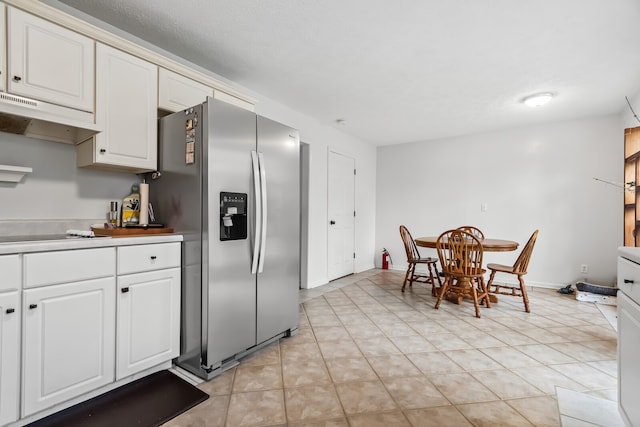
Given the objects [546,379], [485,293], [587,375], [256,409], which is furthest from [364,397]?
[485,293]

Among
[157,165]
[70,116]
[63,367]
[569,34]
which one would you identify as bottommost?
[63,367]

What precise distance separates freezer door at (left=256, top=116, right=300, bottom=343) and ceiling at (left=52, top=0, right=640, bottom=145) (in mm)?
732

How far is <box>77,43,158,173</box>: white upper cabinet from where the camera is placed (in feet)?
6.30

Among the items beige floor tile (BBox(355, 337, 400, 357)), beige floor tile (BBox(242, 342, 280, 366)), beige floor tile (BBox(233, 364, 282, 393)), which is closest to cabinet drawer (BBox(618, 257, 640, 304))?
beige floor tile (BBox(355, 337, 400, 357))

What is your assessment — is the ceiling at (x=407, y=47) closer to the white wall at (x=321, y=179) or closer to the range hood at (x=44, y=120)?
the white wall at (x=321, y=179)

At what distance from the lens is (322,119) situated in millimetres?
4375

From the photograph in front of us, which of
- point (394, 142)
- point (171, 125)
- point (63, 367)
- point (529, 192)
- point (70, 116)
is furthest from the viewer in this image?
point (394, 142)

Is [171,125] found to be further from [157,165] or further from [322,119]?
[322,119]

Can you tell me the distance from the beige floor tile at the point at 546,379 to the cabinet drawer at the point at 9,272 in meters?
2.90

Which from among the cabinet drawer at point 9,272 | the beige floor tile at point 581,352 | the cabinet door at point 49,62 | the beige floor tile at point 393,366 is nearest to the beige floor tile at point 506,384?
the beige floor tile at point 393,366

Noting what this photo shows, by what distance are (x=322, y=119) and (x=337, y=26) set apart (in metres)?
2.17

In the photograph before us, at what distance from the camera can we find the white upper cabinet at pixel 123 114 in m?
1.92

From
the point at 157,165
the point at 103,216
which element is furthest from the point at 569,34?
the point at 103,216

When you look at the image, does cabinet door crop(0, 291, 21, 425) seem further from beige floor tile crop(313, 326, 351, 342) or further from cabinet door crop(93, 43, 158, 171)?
beige floor tile crop(313, 326, 351, 342)
